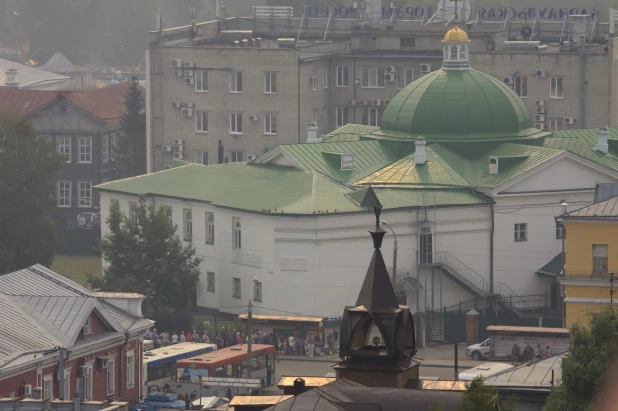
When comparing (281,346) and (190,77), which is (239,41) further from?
(281,346)

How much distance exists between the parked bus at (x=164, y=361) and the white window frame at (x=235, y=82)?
43764mm

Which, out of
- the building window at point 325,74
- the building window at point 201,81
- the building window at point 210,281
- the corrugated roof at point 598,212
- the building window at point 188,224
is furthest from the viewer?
the building window at point 325,74

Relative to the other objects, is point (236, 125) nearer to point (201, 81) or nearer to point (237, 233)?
point (201, 81)

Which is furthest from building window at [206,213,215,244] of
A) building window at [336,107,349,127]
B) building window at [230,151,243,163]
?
building window at [336,107,349,127]

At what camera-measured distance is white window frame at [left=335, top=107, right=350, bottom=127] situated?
13312 centimetres

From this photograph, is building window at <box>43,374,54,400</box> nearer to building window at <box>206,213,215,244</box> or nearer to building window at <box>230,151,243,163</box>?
building window at <box>206,213,215,244</box>

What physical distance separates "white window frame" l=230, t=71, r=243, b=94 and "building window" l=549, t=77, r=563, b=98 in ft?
51.7

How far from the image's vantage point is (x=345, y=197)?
96625 mm

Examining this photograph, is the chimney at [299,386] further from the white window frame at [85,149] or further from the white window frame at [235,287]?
the white window frame at [85,149]

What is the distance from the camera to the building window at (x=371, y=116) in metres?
134

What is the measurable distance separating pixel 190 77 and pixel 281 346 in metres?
40.1

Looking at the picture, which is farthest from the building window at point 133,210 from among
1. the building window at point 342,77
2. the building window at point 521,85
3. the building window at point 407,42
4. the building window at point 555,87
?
the building window at point 407,42

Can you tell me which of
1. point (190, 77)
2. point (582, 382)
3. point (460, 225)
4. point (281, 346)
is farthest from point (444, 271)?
point (582, 382)

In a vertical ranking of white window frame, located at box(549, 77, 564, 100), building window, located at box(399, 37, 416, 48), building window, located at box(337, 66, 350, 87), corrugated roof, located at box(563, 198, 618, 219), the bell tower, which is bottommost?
the bell tower
